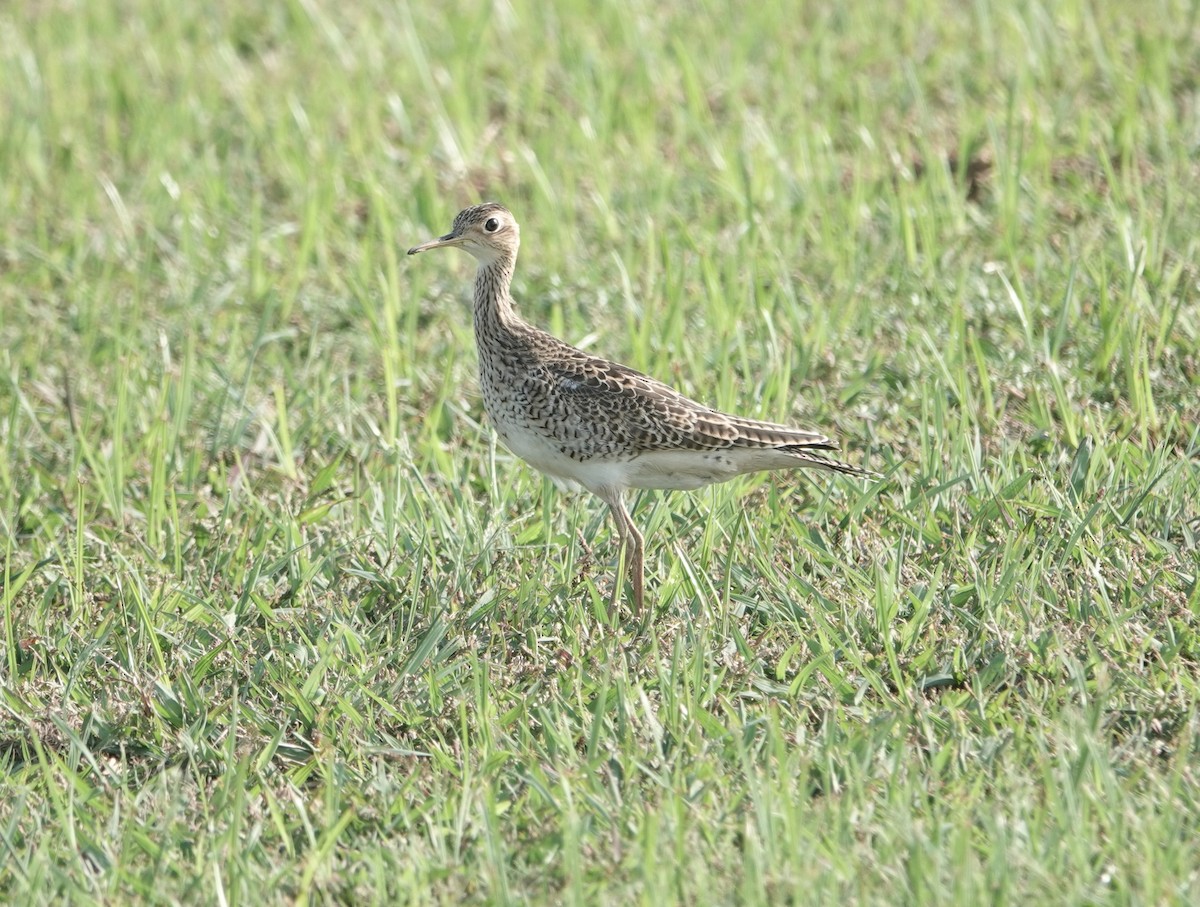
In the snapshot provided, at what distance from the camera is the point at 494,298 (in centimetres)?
630

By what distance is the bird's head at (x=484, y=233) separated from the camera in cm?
642

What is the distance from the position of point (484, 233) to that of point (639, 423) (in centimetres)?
118

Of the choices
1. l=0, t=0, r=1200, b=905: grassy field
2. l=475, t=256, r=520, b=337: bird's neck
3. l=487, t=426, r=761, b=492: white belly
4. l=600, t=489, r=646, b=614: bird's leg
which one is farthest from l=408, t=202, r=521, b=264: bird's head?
l=600, t=489, r=646, b=614: bird's leg

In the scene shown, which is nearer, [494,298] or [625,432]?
[625,432]

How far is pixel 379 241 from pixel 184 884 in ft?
16.4

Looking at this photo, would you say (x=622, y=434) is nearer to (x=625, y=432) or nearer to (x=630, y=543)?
(x=625, y=432)

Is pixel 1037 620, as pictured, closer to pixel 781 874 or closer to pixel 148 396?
pixel 781 874

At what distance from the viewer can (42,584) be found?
6062mm

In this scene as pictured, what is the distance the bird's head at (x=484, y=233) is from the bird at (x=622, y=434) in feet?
1.77

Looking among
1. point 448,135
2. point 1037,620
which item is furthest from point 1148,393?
point 448,135

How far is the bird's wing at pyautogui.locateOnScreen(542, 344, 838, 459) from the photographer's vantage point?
564 cm

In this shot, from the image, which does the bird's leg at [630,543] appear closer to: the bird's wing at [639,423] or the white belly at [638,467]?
the white belly at [638,467]

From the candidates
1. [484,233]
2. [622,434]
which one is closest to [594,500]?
[622,434]

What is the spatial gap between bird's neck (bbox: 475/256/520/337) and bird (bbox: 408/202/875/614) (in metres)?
0.20
